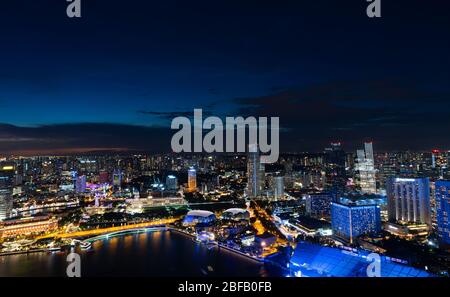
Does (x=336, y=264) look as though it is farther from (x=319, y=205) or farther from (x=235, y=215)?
(x=319, y=205)

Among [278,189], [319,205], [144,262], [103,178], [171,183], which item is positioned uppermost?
[103,178]

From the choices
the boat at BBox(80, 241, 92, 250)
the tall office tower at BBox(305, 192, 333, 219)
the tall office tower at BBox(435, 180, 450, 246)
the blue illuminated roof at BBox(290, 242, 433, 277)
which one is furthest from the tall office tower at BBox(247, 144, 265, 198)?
the blue illuminated roof at BBox(290, 242, 433, 277)

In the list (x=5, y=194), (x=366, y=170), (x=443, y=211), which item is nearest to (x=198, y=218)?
(x=5, y=194)

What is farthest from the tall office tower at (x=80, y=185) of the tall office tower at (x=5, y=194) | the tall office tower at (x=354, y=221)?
the tall office tower at (x=354, y=221)

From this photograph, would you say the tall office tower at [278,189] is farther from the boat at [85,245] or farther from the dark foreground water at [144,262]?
the boat at [85,245]

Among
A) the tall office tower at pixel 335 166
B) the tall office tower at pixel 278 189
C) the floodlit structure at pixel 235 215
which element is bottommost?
the floodlit structure at pixel 235 215

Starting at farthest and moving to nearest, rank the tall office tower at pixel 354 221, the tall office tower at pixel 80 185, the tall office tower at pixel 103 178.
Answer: the tall office tower at pixel 103 178
the tall office tower at pixel 80 185
the tall office tower at pixel 354 221

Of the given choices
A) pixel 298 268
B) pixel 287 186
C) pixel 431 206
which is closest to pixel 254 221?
pixel 431 206
